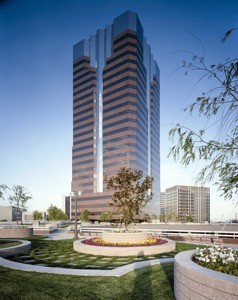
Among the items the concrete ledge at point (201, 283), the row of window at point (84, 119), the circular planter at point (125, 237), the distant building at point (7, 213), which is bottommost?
the distant building at point (7, 213)

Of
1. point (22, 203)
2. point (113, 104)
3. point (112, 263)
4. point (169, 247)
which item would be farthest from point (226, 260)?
point (113, 104)

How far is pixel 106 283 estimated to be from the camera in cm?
941

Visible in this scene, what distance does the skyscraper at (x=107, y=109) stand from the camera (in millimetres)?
115312

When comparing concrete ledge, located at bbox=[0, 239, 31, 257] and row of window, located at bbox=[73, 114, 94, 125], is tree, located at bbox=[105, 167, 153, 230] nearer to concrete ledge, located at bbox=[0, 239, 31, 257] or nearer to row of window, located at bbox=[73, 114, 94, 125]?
concrete ledge, located at bbox=[0, 239, 31, 257]

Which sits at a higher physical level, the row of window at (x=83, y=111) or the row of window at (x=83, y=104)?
the row of window at (x=83, y=104)

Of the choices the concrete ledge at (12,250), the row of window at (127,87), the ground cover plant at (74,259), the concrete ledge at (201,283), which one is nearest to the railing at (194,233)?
the ground cover plant at (74,259)

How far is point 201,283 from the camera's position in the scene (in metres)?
6.02

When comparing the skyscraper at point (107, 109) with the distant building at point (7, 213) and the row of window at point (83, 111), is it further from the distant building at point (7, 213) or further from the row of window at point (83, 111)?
the distant building at point (7, 213)

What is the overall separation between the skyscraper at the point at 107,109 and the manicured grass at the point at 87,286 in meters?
101

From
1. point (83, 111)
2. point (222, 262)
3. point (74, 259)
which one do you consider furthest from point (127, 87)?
point (222, 262)

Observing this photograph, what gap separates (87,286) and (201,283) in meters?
4.27

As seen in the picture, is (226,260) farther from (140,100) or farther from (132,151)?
(140,100)

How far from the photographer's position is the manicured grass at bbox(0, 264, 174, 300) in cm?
805

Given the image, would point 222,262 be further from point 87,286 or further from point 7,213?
point 7,213
